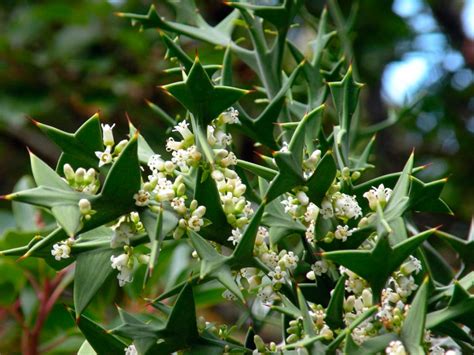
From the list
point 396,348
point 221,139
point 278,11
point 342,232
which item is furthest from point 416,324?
point 278,11

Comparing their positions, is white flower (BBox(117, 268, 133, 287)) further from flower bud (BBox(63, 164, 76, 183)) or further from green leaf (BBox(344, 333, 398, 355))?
green leaf (BBox(344, 333, 398, 355))

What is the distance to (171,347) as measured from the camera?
73 centimetres

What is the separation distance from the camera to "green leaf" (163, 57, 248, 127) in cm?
70

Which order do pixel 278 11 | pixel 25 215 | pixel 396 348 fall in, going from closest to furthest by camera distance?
pixel 396 348
pixel 278 11
pixel 25 215

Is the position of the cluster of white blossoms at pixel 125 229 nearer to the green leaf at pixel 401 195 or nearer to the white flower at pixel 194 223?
the white flower at pixel 194 223

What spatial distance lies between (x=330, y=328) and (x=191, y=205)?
0.61 feet

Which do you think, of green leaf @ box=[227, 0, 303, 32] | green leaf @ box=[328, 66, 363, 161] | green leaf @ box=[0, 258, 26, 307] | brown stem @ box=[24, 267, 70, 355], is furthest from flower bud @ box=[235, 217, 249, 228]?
green leaf @ box=[0, 258, 26, 307]

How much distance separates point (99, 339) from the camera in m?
0.75

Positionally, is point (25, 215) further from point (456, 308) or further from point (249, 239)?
point (456, 308)

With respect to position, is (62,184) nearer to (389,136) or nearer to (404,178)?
(404,178)

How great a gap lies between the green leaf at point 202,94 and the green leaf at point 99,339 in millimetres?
231

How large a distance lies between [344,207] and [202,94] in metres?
0.18

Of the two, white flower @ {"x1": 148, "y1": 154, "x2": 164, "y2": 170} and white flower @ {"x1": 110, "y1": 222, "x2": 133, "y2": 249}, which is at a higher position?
white flower @ {"x1": 148, "y1": 154, "x2": 164, "y2": 170}

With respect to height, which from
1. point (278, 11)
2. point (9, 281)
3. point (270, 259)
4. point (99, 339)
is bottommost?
point (9, 281)
